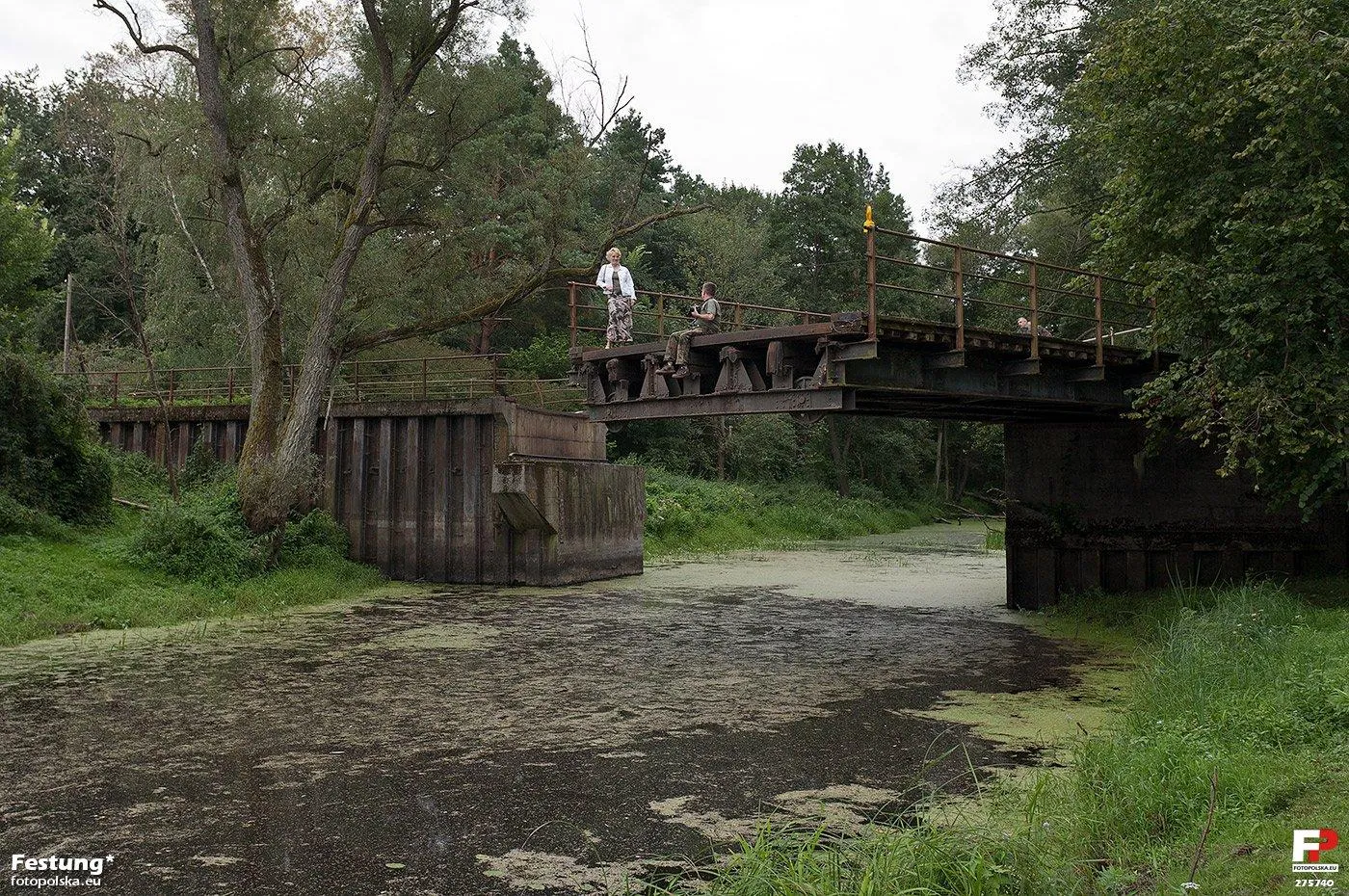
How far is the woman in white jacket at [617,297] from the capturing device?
16.2 m

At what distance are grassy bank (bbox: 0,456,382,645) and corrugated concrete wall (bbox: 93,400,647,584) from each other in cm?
119

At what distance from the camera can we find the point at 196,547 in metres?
20.2

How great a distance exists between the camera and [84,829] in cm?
728

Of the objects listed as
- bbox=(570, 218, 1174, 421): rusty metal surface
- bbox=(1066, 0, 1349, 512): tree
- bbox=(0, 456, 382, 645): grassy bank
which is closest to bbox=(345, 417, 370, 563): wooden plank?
bbox=(0, 456, 382, 645): grassy bank

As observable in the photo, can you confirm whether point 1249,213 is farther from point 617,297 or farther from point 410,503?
point 410,503

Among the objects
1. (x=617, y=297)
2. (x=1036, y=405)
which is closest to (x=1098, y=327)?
(x=1036, y=405)

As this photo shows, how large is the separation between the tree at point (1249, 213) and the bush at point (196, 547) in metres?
15.8

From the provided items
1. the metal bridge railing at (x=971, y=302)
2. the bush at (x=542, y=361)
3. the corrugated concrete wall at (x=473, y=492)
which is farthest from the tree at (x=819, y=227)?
the corrugated concrete wall at (x=473, y=492)

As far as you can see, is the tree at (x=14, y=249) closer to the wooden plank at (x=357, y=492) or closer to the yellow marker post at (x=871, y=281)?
the wooden plank at (x=357, y=492)

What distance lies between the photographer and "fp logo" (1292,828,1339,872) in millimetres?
4785

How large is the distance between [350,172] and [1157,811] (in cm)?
2187

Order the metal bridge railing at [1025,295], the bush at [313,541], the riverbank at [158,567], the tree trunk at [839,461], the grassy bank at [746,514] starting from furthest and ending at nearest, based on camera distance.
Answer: the tree trunk at [839,461]
the grassy bank at [746,514]
the bush at [313,541]
the riverbank at [158,567]
the metal bridge railing at [1025,295]

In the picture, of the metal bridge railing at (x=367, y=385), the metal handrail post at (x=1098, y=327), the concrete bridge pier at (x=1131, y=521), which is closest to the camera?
the metal handrail post at (x=1098, y=327)

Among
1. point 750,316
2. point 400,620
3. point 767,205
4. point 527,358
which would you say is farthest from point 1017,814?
point 767,205
